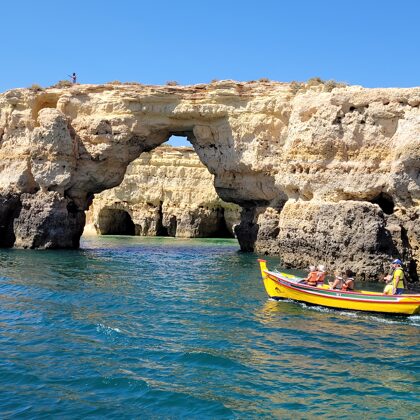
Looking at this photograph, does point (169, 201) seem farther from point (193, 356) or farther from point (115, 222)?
point (193, 356)

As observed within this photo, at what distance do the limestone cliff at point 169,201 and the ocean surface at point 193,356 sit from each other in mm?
34580

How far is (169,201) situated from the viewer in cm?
5681

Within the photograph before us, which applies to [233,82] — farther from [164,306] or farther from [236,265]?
[164,306]

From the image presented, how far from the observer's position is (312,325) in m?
15.2

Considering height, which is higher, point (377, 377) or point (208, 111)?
point (208, 111)

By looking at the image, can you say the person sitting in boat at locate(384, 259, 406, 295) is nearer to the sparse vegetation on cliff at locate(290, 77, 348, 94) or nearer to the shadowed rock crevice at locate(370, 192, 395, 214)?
the shadowed rock crevice at locate(370, 192, 395, 214)

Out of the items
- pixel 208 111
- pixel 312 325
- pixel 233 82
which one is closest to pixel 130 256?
pixel 208 111

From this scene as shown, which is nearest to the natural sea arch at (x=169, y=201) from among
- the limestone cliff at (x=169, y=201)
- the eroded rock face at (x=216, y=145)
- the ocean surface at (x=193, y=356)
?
the limestone cliff at (x=169, y=201)

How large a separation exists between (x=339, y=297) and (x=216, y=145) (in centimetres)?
2032

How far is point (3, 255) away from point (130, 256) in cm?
720

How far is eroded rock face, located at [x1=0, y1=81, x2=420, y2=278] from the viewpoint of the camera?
25.9 meters

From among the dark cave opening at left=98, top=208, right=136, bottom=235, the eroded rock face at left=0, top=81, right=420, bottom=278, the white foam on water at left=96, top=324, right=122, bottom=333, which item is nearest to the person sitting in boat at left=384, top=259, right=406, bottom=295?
the eroded rock face at left=0, top=81, right=420, bottom=278

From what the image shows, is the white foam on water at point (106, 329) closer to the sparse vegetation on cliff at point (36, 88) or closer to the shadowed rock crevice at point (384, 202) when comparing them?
the shadowed rock crevice at point (384, 202)

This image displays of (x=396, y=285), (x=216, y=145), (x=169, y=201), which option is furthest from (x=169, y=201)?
(x=396, y=285)
